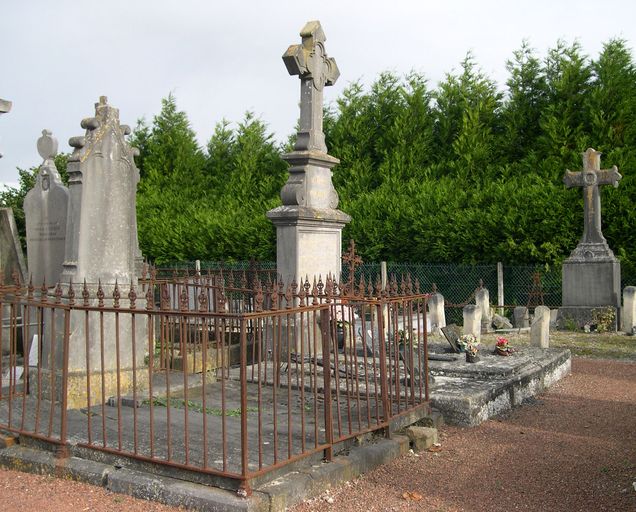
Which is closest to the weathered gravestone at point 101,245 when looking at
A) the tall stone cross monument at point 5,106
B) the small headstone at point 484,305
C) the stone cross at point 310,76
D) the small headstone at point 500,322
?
the tall stone cross monument at point 5,106

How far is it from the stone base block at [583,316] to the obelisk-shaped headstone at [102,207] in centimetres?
994

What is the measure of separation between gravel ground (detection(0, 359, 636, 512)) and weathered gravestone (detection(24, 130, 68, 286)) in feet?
17.7

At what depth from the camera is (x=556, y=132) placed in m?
17.2

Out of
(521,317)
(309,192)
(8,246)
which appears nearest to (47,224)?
(8,246)

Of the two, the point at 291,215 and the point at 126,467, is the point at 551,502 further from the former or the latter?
the point at 291,215

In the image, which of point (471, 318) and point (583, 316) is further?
point (583, 316)

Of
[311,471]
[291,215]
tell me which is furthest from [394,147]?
[311,471]

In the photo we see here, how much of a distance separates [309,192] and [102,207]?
3245mm

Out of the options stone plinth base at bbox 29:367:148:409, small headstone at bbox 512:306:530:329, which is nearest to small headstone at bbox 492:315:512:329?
small headstone at bbox 512:306:530:329

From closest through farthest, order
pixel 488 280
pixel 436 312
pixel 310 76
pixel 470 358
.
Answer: pixel 470 358 < pixel 310 76 < pixel 436 312 < pixel 488 280

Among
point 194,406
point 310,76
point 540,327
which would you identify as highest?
point 310,76

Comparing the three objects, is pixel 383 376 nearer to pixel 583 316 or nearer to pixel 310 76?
pixel 310 76

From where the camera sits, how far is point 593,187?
14.5 metres

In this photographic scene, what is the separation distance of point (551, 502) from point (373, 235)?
12.8 metres
